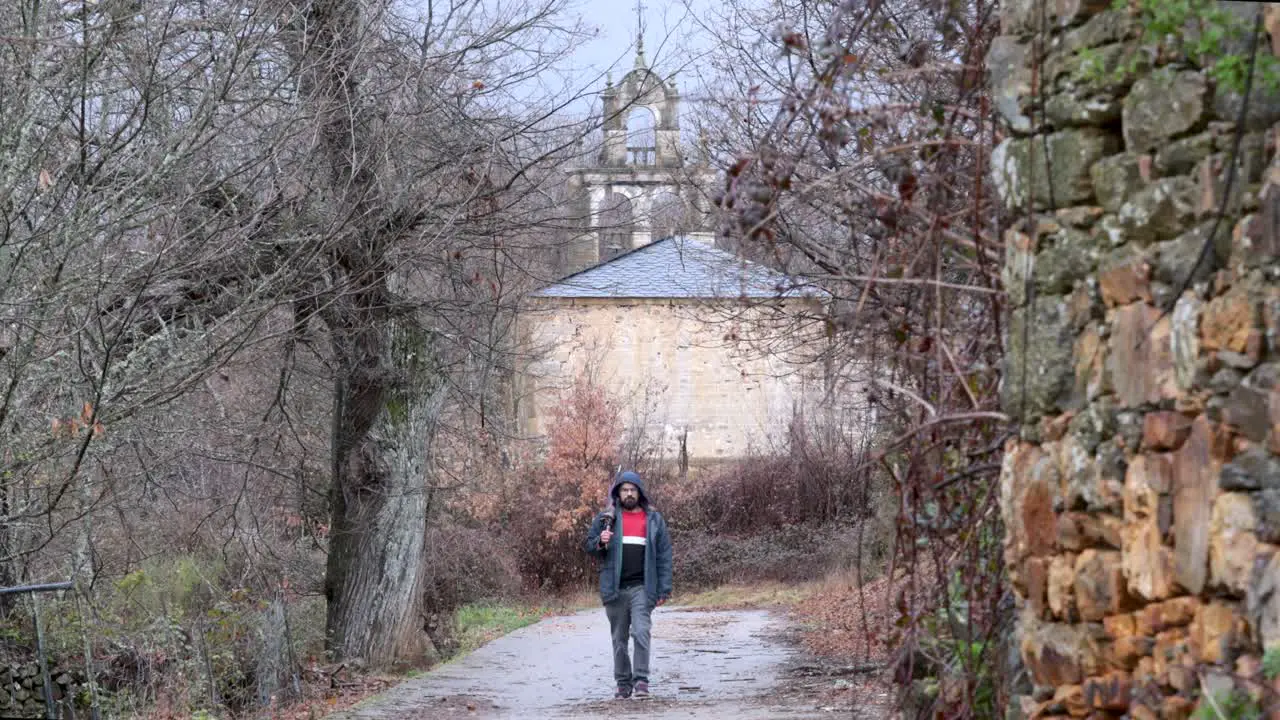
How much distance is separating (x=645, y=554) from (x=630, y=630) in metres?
0.70

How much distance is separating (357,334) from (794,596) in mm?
15146

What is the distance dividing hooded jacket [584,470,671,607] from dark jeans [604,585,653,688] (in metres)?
0.08

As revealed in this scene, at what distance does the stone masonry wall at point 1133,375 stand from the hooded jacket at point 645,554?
27.1ft

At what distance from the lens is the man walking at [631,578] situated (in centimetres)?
1305

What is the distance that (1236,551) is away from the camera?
3738mm

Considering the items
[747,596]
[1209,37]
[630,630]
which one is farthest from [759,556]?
[1209,37]

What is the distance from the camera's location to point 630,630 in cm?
1323

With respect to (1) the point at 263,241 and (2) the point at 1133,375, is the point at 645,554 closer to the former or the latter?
(1) the point at 263,241

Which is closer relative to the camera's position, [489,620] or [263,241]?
[263,241]

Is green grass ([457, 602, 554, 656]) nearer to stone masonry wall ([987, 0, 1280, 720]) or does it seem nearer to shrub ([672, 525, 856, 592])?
shrub ([672, 525, 856, 592])

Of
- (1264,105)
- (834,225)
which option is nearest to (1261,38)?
(1264,105)

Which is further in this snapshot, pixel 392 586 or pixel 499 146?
pixel 392 586

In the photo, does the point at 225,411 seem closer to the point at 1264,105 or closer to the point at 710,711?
the point at 710,711

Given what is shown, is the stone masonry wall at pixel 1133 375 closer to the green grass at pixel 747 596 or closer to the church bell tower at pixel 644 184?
the church bell tower at pixel 644 184
